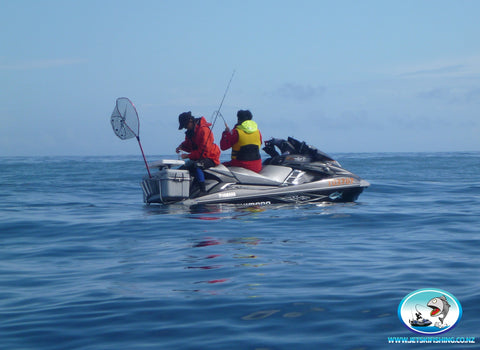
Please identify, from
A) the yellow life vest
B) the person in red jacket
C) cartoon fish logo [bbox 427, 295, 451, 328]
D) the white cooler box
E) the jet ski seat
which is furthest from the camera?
the yellow life vest

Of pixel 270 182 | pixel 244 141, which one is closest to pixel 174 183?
pixel 244 141

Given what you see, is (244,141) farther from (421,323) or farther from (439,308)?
(421,323)

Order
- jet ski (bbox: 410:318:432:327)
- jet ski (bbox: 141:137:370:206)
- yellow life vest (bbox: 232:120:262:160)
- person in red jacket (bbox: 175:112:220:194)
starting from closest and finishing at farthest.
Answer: jet ski (bbox: 410:318:432:327), jet ski (bbox: 141:137:370:206), person in red jacket (bbox: 175:112:220:194), yellow life vest (bbox: 232:120:262:160)

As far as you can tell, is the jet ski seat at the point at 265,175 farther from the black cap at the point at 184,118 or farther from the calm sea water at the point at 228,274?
the black cap at the point at 184,118

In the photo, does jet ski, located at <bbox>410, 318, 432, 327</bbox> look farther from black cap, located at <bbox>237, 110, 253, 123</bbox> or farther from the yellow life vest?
black cap, located at <bbox>237, 110, 253, 123</bbox>

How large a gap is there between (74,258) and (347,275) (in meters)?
3.08

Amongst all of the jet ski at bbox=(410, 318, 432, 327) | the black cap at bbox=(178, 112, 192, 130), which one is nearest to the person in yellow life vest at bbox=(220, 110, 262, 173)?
the black cap at bbox=(178, 112, 192, 130)

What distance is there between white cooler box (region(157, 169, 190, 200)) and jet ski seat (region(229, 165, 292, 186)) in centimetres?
106

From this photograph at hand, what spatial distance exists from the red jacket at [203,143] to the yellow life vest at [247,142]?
0.48 m

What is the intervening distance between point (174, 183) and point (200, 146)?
3.11 ft

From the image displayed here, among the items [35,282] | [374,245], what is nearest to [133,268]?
[35,282]

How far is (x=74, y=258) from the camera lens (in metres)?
6.54

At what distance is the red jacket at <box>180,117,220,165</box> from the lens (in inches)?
429

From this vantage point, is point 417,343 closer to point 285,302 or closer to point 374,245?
point 285,302
